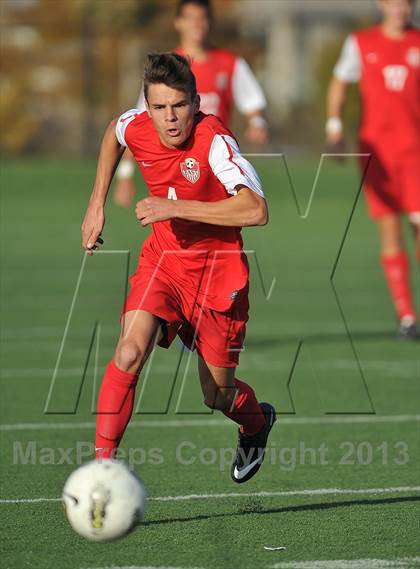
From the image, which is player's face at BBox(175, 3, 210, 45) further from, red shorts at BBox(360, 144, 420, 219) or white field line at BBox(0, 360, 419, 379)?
white field line at BBox(0, 360, 419, 379)

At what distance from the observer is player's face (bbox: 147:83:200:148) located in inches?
203

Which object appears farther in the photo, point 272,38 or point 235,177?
point 272,38

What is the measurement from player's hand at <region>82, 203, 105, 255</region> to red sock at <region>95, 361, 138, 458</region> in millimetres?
545

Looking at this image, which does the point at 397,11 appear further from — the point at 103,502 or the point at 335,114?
the point at 103,502

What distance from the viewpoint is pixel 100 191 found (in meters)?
5.64

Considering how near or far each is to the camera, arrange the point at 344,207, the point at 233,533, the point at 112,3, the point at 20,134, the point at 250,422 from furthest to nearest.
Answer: the point at 112,3 < the point at 20,134 < the point at 344,207 < the point at 250,422 < the point at 233,533

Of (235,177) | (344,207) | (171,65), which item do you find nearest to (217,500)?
(235,177)

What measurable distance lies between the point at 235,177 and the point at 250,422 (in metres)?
1.39

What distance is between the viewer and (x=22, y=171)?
29.1 metres

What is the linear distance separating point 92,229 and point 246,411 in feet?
4.08

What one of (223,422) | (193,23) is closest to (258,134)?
(193,23)

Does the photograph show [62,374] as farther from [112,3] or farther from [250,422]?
[112,3]

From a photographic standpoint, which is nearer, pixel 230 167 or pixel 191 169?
pixel 230 167

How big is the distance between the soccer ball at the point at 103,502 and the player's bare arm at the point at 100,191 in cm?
110
